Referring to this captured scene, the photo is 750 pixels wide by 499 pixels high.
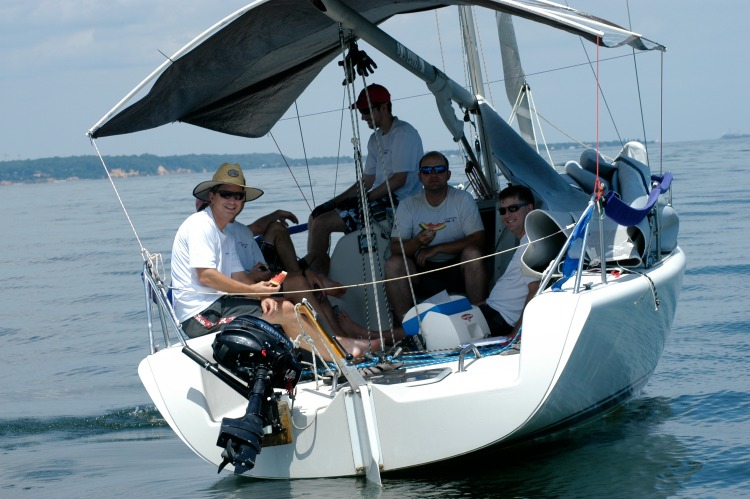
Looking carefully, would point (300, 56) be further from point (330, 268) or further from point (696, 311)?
point (696, 311)

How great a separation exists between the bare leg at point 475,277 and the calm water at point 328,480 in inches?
39.9

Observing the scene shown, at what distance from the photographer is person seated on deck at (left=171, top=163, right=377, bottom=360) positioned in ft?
18.9

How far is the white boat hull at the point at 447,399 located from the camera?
484cm

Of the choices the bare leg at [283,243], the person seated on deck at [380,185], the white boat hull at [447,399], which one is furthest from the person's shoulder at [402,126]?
the white boat hull at [447,399]

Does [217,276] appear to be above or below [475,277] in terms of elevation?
above

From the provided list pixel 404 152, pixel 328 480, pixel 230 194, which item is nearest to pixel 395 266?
pixel 404 152

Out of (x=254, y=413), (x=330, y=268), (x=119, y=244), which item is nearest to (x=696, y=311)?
(x=330, y=268)

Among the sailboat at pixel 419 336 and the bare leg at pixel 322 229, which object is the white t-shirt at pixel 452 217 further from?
the bare leg at pixel 322 229

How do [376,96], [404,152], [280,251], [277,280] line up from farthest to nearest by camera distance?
1. [376,96]
2. [404,152]
3. [280,251]
4. [277,280]

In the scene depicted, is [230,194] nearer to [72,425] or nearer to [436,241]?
[436,241]

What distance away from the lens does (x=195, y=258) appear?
5770 millimetres

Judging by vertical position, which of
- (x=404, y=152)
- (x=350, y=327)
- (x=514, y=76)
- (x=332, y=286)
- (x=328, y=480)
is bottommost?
(x=328, y=480)

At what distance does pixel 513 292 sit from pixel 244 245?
162 centimetres

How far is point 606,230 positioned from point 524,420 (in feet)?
5.31
